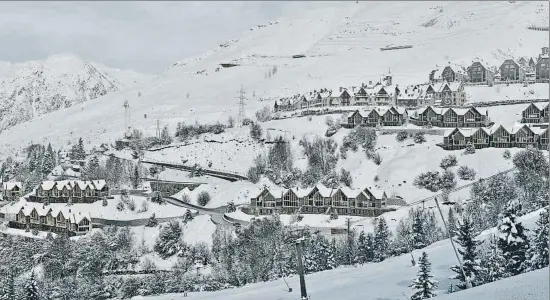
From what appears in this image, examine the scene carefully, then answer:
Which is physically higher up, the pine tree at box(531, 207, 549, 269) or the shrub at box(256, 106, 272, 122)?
the shrub at box(256, 106, 272, 122)

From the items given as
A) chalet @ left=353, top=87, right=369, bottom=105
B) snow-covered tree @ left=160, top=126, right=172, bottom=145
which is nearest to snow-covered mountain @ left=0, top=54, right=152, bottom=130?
snow-covered tree @ left=160, top=126, right=172, bottom=145

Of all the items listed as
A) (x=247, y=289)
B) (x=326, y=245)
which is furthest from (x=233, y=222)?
(x=247, y=289)

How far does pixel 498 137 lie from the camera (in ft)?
112

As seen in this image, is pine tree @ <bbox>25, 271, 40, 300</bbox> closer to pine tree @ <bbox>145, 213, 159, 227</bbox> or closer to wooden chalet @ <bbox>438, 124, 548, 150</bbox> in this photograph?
pine tree @ <bbox>145, 213, 159, 227</bbox>

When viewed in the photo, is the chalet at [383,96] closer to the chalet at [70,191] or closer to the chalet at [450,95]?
the chalet at [450,95]

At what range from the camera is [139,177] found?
38.3 metres

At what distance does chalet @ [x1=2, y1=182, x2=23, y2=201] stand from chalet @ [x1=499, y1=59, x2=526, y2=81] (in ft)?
99.2

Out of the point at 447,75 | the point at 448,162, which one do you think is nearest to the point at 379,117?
the point at 448,162

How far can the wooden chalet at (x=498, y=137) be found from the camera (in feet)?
111

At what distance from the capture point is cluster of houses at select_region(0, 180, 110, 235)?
33.0m

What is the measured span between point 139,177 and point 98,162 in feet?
Result: 13.4

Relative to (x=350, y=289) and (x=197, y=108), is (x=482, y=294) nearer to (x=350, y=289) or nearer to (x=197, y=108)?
(x=350, y=289)

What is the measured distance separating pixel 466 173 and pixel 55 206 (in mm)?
19152

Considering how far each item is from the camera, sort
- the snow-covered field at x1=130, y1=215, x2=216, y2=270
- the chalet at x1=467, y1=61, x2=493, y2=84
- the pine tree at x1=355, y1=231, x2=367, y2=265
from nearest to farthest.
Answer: the pine tree at x1=355, y1=231, x2=367, y2=265, the snow-covered field at x1=130, y1=215, x2=216, y2=270, the chalet at x1=467, y1=61, x2=493, y2=84
